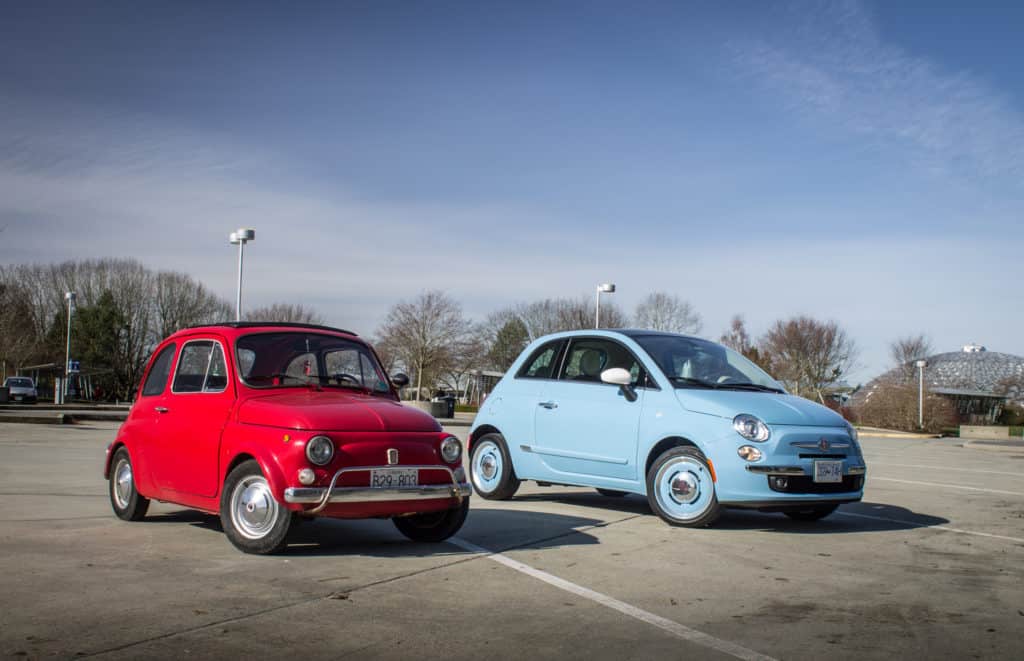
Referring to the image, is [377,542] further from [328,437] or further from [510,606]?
[510,606]

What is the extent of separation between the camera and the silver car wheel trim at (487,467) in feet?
34.4

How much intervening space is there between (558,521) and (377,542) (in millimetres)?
2038

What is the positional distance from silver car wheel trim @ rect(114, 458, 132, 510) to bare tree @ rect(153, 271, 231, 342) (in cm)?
6309

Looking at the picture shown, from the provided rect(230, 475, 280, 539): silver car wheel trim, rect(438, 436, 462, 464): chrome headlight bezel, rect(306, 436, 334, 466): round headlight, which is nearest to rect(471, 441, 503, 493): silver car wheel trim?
rect(438, 436, 462, 464): chrome headlight bezel

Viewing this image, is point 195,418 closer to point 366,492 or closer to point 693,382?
point 366,492

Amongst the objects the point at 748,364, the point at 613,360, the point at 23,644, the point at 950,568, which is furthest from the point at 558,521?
the point at 23,644

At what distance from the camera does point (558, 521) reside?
29.0 feet

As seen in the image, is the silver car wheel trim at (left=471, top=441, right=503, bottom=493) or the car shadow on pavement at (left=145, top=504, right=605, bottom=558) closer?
the car shadow on pavement at (left=145, top=504, right=605, bottom=558)

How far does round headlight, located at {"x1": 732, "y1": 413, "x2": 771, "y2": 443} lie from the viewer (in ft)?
26.8

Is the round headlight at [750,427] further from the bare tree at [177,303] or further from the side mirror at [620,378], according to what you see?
the bare tree at [177,303]

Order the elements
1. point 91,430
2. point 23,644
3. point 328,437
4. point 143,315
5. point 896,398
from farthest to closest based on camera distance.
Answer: point 143,315
point 896,398
point 91,430
point 328,437
point 23,644

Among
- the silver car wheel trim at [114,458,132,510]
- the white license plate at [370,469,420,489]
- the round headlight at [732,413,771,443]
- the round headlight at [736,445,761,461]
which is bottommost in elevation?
the silver car wheel trim at [114,458,132,510]

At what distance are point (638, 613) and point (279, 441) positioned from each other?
2733mm

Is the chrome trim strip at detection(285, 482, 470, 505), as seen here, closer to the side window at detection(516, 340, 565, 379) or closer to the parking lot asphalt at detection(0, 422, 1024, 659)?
the parking lot asphalt at detection(0, 422, 1024, 659)
